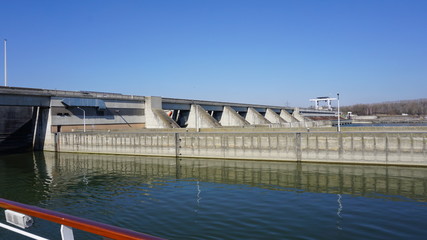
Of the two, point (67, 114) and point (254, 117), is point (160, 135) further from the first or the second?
point (254, 117)

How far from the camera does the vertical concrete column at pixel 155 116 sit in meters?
65.2

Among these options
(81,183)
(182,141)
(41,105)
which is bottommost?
(81,183)

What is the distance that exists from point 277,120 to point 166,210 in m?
92.5

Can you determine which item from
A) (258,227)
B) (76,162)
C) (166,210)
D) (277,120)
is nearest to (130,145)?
(76,162)

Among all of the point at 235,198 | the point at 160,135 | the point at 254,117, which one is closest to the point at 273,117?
the point at 254,117

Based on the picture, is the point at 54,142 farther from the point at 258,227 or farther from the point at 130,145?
the point at 258,227

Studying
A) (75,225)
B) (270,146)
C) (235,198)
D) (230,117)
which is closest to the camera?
(75,225)

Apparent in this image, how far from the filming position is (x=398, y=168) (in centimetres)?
3083

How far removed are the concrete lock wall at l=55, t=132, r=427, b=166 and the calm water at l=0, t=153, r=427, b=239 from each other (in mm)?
1942

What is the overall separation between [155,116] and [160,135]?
22.5 meters

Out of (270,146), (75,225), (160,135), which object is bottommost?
(270,146)

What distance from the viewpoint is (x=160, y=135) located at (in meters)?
44.7

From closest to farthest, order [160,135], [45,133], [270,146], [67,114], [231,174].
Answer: [231,174] → [270,146] → [160,135] → [45,133] → [67,114]

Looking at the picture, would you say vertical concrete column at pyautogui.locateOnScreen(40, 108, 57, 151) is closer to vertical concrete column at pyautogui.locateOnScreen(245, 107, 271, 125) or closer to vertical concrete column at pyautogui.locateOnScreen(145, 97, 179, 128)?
vertical concrete column at pyautogui.locateOnScreen(145, 97, 179, 128)
